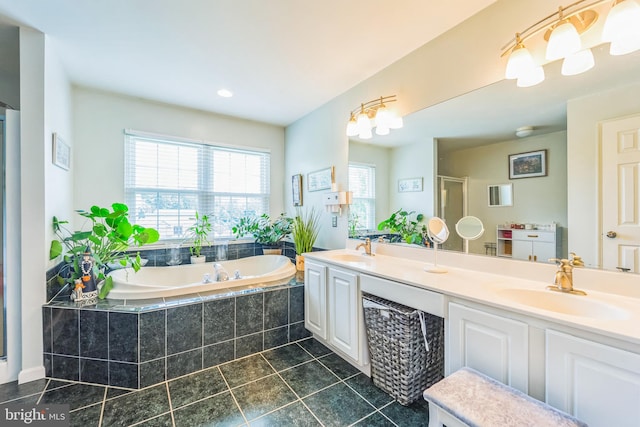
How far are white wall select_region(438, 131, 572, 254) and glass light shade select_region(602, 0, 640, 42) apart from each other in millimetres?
417

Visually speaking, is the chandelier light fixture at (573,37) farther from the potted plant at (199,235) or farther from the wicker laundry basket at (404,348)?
the potted plant at (199,235)

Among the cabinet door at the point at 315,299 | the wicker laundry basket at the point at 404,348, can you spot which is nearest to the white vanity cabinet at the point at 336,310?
the cabinet door at the point at 315,299

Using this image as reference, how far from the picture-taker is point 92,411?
1572mm

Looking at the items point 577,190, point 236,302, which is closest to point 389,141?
point 577,190

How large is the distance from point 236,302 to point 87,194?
2007mm

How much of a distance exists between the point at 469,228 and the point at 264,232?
95.7 inches

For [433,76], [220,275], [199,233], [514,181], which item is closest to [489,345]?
[514,181]

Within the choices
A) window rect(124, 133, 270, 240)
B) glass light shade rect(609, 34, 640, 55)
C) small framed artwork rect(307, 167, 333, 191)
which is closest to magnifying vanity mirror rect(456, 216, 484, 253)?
glass light shade rect(609, 34, 640, 55)

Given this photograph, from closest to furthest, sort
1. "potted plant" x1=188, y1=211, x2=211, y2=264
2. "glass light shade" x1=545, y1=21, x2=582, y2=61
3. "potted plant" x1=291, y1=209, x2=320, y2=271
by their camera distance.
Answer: "glass light shade" x1=545, y1=21, x2=582, y2=61, "potted plant" x1=291, y1=209, x2=320, y2=271, "potted plant" x1=188, y1=211, x2=211, y2=264

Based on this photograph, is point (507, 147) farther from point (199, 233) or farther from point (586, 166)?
point (199, 233)

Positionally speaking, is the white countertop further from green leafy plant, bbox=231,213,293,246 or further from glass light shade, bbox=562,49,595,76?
green leafy plant, bbox=231,213,293,246

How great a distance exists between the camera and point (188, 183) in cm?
326

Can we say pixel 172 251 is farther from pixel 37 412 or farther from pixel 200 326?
pixel 37 412

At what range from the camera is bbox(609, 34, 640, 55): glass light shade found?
1135 millimetres
